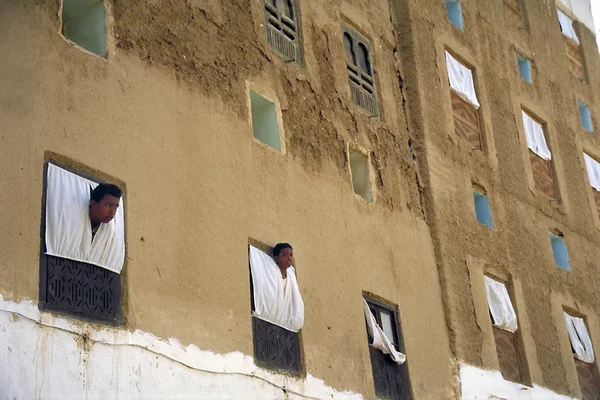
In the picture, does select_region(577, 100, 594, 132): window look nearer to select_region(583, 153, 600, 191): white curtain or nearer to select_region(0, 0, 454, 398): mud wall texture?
select_region(583, 153, 600, 191): white curtain

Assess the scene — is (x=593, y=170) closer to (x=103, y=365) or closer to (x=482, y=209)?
(x=482, y=209)

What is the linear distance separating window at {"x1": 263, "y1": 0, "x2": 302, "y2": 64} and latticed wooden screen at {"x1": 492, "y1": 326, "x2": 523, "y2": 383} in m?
5.39

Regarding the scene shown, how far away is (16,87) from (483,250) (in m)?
8.94

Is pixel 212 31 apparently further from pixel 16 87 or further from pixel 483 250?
pixel 483 250

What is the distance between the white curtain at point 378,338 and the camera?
12.9m

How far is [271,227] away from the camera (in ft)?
38.8

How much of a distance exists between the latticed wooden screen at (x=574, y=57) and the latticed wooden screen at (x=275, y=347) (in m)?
13.7

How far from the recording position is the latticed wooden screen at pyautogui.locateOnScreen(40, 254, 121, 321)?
29.2ft

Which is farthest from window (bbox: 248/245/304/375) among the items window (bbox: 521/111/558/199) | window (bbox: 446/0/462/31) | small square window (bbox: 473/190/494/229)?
window (bbox: 521/111/558/199)

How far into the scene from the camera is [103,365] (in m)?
8.95

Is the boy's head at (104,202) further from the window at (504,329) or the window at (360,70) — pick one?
the window at (504,329)

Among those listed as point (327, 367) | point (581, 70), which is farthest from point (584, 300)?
point (327, 367)

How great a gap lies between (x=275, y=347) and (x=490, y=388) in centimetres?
489

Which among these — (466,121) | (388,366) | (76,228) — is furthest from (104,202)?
(466,121)
